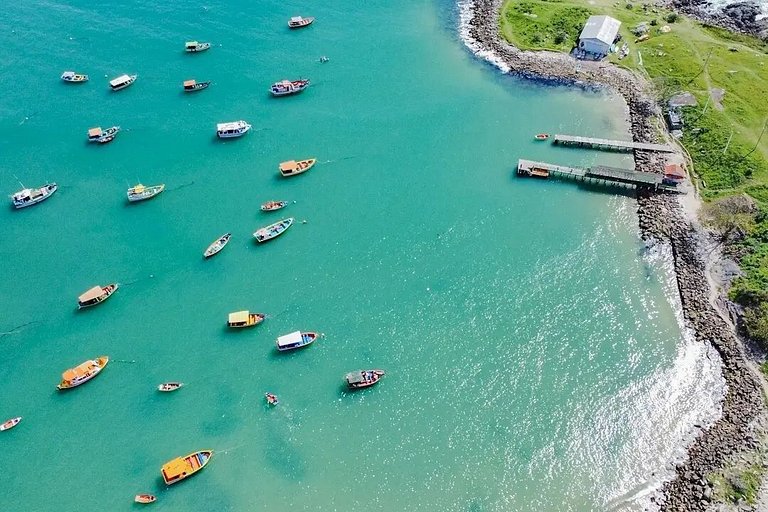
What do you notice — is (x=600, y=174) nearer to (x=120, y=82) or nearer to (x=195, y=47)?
(x=195, y=47)

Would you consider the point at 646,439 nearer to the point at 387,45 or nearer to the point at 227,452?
the point at 227,452

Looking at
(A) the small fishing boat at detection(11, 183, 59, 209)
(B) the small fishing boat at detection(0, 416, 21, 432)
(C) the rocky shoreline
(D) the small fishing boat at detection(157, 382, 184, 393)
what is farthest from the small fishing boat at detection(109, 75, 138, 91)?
(C) the rocky shoreline

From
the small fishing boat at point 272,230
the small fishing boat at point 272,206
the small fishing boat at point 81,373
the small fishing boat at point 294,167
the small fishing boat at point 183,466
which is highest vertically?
the small fishing boat at point 294,167

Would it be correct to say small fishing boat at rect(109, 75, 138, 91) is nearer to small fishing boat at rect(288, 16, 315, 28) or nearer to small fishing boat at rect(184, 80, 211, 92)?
small fishing boat at rect(184, 80, 211, 92)

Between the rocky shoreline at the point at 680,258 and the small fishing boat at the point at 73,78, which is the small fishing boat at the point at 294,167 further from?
the small fishing boat at the point at 73,78

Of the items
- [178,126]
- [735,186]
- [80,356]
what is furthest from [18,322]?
[735,186]

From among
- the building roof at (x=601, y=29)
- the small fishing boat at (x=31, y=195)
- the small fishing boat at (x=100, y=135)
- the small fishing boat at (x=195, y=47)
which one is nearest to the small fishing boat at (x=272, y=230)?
the small fishing boat at (x=31, y=195)
